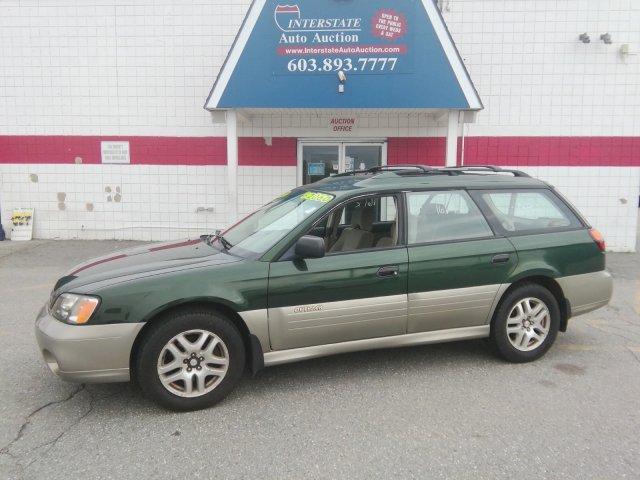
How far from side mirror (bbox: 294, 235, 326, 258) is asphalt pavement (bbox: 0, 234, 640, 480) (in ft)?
3.48

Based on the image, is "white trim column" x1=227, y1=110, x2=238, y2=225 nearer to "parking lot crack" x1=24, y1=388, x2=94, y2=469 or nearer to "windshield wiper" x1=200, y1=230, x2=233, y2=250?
"windshield wiper" x1=200, y1=230, x2=233, y2=250

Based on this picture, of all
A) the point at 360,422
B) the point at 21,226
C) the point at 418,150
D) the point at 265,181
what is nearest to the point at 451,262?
the point at 360,422

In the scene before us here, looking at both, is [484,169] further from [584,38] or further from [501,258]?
[584,38]

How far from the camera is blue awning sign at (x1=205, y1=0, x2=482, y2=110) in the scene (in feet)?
27.5

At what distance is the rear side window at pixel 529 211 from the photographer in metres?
4.26

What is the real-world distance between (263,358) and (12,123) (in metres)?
10.2

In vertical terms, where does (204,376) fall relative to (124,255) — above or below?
below

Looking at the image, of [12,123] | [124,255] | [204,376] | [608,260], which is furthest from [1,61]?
[608,260]

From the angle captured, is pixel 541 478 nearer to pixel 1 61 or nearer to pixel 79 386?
pixel 79 386

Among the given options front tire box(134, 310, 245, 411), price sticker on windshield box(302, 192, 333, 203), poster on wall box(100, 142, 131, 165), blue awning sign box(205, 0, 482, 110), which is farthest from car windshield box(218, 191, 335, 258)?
poster on wall box(100, 142, 131, 165)

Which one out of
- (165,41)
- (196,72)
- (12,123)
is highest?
(165,41)

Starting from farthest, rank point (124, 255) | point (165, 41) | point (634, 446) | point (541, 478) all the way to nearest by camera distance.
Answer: point (165, 41), point (124, 255), point (634, 446), point (541, 478)

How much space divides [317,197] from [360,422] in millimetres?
1773

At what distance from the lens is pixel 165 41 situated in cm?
1041
